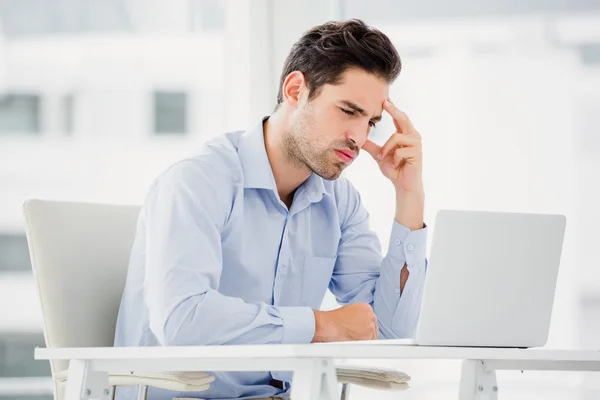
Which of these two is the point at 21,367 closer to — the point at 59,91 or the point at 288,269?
the point at 59,91

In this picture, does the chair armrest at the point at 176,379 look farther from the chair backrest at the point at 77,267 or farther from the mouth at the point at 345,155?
the mouth at the point at 345,155

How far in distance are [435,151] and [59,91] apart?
1387 millimetres

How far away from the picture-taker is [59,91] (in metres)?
3.23

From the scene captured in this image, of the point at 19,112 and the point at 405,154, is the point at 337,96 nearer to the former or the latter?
the point at 405,154

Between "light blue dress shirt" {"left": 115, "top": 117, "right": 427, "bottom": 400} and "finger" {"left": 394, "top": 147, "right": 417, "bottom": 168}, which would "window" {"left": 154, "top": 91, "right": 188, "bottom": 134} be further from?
"finger" {"left": 394, "top": 147, "right": 417, "bottom": 168}

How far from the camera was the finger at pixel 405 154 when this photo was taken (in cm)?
195

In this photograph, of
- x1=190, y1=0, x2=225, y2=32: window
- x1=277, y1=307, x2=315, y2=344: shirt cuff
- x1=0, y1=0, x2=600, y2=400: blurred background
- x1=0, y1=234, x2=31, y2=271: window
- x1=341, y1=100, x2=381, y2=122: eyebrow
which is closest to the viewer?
x1=277, y1=307, x2=315, y2=344: shirt cuff

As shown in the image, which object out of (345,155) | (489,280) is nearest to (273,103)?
(345,155)

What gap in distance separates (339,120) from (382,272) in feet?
1.17

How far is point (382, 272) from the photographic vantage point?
A: 6.37 ft

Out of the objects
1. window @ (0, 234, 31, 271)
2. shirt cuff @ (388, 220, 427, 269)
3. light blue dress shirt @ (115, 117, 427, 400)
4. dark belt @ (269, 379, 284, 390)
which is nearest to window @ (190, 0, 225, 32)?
window @ (0, 234, 31, 271)

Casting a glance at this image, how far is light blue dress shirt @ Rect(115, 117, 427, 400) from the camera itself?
1.48 m

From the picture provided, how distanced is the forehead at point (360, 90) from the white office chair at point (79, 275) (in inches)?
21.1

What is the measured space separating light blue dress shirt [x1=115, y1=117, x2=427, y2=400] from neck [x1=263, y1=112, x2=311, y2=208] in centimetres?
3
